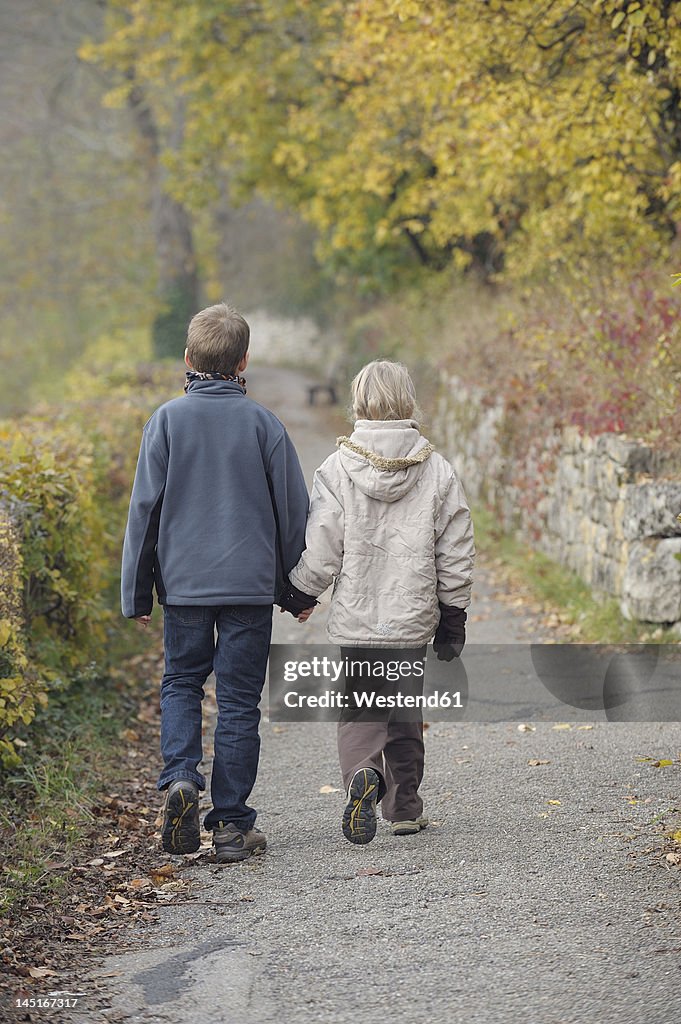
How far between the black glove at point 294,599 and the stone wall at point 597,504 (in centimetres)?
147

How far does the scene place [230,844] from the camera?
449 centimetres

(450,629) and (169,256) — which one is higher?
(169,256)

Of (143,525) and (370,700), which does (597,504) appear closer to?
(370,700)

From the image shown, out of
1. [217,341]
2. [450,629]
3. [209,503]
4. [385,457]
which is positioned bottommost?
[450,629]

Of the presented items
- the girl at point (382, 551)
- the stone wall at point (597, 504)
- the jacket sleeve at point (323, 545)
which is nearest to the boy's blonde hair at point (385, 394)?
the girl at point (382, 551)

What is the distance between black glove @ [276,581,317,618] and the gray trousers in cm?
22

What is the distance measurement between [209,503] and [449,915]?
1644 mm

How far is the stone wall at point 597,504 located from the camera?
7367 millimetres

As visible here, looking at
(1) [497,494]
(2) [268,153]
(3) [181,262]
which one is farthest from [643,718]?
(3) [181,262]

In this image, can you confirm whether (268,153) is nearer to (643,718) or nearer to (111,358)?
(111,358)

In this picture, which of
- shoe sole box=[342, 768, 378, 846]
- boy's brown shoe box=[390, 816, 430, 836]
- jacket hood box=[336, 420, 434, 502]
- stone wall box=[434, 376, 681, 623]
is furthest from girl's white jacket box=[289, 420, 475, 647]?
stone wall box=[434, 376, 681, 623]

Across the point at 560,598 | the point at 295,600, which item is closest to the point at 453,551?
the point at 295,600

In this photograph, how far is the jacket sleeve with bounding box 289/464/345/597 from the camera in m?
4.52

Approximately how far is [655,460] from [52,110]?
81.8 feet
